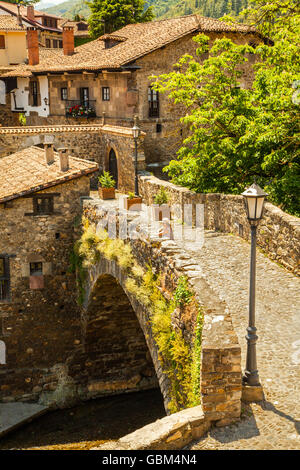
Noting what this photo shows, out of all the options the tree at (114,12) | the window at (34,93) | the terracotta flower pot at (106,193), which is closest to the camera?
the terracotta flower pot at (106,193)

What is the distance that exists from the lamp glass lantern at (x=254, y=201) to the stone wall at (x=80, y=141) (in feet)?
56.8

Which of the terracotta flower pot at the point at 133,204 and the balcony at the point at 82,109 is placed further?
the balcony at the point at 82,109

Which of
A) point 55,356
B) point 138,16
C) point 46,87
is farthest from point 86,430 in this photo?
point 138,16

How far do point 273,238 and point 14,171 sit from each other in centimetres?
1199

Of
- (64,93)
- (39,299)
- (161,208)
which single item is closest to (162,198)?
(161,208)

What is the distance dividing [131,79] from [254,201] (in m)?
22.3

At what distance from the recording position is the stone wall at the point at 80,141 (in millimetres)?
25453

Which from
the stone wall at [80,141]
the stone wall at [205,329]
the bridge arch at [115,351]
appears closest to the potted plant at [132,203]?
the bridge arch at [115,351]

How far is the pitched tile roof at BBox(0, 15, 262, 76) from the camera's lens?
2872 cm

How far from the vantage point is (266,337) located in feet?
30.0

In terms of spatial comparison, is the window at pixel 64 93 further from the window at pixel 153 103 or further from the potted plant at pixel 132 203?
the potted plant at pixel 132 203

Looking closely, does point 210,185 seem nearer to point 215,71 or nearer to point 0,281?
point 215,71

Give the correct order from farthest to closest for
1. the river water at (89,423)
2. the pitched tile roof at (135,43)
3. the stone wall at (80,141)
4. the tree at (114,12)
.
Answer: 1. the tree at (114,12)
2. the pitched tile roof at (135,43)
3. the stone wall at (80,141)
4. the river water at (89,423)

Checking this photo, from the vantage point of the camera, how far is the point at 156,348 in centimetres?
1078
